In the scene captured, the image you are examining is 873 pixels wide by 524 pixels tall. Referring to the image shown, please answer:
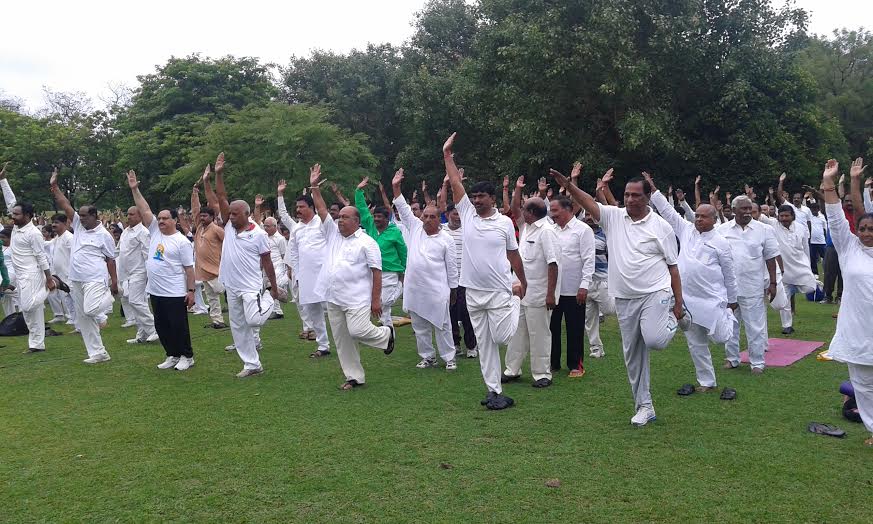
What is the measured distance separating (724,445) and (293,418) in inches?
146

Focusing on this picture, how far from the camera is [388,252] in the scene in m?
10.1

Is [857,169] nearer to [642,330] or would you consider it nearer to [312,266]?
[642,330]

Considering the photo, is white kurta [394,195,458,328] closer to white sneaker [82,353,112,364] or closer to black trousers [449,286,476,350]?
black trousers [449,286,476,350]

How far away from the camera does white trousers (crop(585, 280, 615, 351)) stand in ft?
31.4

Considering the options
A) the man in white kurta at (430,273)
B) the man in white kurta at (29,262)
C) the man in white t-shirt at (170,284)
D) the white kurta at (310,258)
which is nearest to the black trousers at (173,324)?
the man in white t-shirt at (170,284)

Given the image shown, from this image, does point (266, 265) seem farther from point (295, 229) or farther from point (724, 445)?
point (724, 445)

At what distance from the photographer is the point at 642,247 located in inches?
244

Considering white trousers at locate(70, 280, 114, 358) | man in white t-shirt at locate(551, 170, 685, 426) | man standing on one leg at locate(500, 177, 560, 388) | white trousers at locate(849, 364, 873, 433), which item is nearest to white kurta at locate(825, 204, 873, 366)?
white trousers at locate(849, 364, 873, 433)

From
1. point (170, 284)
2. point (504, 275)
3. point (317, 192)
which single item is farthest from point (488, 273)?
point (170, 284)

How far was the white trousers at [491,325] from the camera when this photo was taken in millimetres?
7180

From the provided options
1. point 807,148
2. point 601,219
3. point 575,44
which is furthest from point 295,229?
point 807,148

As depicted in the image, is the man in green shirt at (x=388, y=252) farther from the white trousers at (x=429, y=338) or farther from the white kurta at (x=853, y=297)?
the white kurta at (x=853, y=297)

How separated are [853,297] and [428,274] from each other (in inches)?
182

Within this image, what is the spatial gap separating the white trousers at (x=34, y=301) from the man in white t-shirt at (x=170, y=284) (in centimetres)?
268
